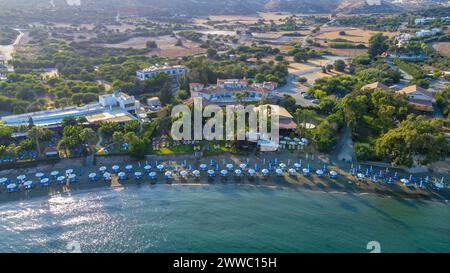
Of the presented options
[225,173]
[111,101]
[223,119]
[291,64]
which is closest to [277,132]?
[223,119]

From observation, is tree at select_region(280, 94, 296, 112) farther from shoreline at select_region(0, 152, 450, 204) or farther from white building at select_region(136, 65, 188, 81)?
white building at select_region(136, 65, 188, 81)

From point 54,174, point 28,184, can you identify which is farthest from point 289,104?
point 28,184

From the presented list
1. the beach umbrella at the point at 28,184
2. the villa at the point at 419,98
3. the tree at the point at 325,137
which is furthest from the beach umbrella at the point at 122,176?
the villa at the point at 419,98

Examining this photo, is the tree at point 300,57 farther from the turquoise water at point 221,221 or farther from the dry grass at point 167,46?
the turquoise water at point 221,221

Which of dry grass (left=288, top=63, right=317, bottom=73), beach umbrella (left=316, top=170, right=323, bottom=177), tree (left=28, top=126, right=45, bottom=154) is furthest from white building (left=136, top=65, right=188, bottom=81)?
beach umbrella (left=316, top=170, right=323, bottom=177)

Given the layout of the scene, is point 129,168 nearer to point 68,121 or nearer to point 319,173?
point 68,121

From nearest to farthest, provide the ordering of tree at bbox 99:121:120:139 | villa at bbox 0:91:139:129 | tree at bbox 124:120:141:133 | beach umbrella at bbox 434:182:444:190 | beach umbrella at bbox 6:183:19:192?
beach umbrella at bbox 434:182:444:190 → beach umbrella at bbox 6:183:19:192 → tree at bbox 99:121:120:139 → tree at bbox 124:120:141:133 → villa at bbox 0:91:139:129
